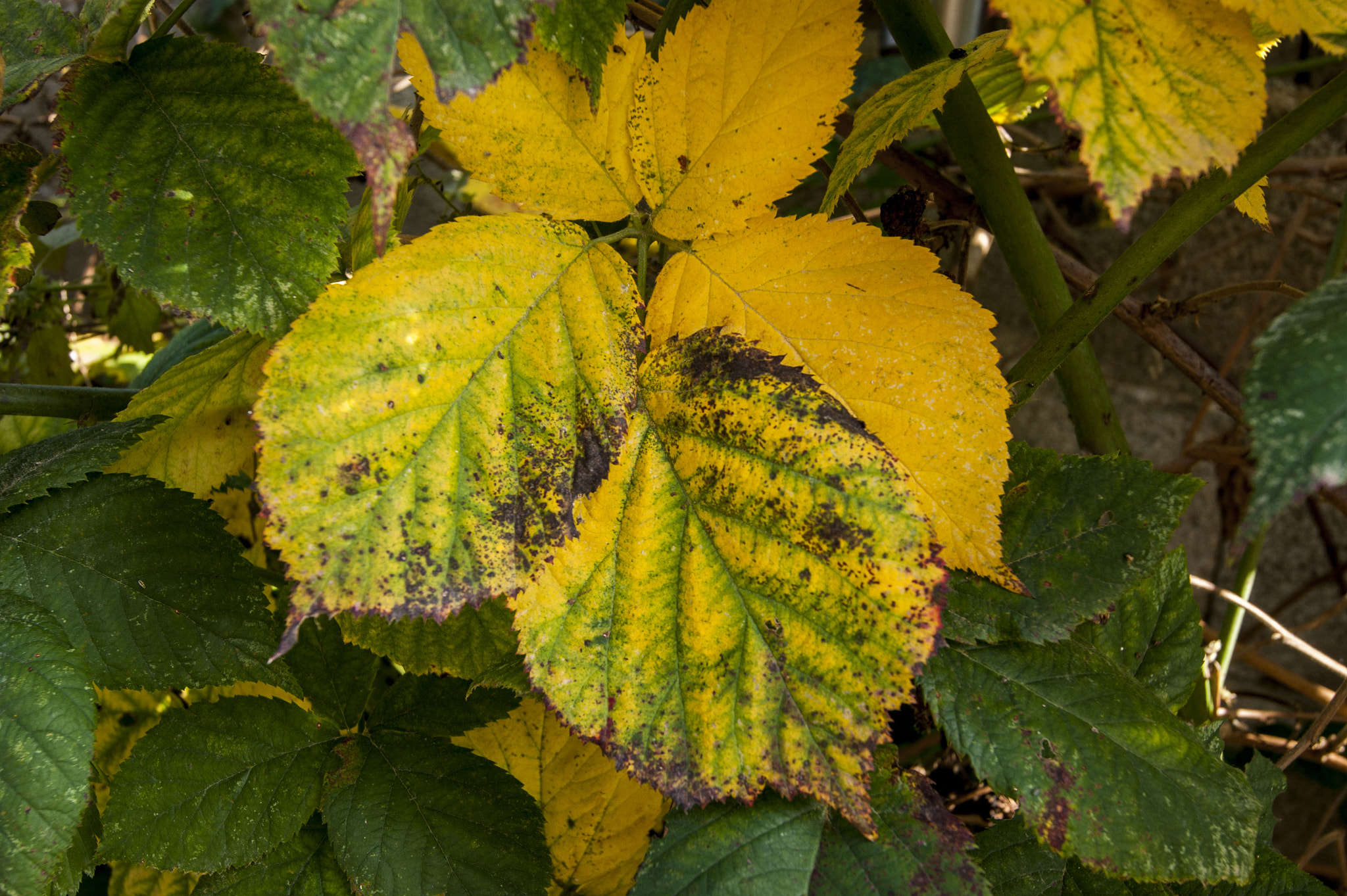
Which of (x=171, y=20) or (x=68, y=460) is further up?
(x=171, y=20)

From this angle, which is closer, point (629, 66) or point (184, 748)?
point (629, 66)

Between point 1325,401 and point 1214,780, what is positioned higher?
point 1325,401

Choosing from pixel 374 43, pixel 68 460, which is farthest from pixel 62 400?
pixel 374 43

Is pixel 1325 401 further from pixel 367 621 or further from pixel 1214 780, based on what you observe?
pixel 367 621

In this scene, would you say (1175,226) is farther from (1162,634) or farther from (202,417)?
(202,417)

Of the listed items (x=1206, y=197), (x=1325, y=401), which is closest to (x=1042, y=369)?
(x=1206, y=197)

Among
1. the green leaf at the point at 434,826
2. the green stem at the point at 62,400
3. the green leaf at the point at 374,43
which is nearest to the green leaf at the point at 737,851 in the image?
the green leaf at the point at 434,826
